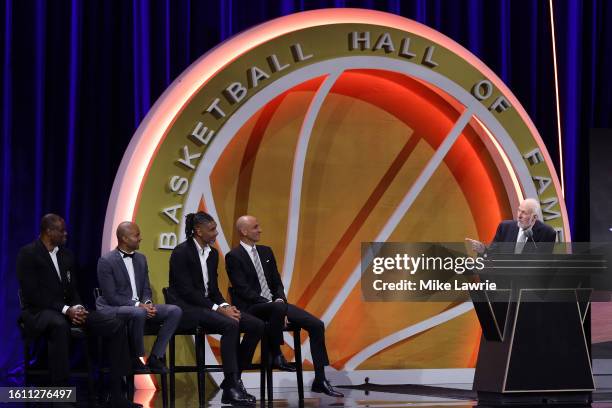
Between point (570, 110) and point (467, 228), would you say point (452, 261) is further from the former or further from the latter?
point (570, 110)

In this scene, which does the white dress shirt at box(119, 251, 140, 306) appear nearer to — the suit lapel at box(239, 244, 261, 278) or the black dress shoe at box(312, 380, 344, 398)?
the suit lapel at box(239, 244, 261, 278)

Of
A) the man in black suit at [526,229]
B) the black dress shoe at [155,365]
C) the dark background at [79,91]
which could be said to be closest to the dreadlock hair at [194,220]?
the black dress shoe at [155,365]

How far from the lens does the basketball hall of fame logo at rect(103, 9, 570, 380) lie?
23.2ft

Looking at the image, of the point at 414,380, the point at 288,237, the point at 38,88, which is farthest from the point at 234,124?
the point at 414,380

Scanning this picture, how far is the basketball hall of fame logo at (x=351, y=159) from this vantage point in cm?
707

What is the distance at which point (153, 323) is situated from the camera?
245 inches

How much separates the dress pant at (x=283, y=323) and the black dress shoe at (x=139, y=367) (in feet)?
2.64

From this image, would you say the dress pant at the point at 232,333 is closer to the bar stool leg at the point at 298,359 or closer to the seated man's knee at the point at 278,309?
the seated man's knee at the point at 278,309

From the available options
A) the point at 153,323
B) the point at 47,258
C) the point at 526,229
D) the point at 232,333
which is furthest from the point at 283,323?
the point at 526,229

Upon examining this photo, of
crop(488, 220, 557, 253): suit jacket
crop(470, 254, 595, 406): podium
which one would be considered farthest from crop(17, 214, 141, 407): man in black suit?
crop(488, 220, 557, 253): suit jacket

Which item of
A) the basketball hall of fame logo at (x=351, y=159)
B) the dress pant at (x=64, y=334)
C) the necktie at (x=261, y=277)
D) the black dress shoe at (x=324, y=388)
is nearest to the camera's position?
the dress pant at (x=64, y=334)

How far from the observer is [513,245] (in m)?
6.39

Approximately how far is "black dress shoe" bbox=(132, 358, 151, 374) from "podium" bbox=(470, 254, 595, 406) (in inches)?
82.0

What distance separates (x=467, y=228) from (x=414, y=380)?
1.25m
